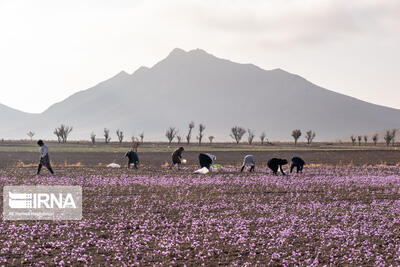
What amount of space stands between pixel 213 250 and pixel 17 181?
54.3 feet

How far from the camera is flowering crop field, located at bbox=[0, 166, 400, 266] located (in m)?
9.63

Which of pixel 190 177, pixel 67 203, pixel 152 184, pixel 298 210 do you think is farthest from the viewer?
pixel 190 177

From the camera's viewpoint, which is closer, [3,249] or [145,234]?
[3,249]

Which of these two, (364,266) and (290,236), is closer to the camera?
(364,266)

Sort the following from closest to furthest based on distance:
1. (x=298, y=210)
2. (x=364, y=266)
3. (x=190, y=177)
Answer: (x=364, y=266) < (x=298, y=210) < (x=190, y=177)

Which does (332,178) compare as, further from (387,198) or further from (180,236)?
(180,236)

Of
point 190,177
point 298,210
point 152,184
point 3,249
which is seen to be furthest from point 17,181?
point 298,210

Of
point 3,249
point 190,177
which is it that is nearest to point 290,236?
point 3,249

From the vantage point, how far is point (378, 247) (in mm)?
10500

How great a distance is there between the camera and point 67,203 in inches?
652

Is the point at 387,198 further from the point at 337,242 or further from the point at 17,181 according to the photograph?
the point at 17,181

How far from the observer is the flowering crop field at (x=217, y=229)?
379 inches

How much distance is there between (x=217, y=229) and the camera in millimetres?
12195

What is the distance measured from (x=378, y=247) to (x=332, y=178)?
1577cm
